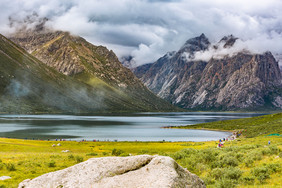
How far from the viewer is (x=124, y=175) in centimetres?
1157

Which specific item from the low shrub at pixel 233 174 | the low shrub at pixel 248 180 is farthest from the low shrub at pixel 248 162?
the low shrub at pixel 248 180

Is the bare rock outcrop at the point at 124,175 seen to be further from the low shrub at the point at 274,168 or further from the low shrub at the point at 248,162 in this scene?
the low shrub at the point at 248,162

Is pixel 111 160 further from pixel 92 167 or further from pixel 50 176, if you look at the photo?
pixel 50 176

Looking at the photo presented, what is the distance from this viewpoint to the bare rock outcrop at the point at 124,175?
10.7 meters

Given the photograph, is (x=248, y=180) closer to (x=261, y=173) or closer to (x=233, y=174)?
(x=261, y=173)

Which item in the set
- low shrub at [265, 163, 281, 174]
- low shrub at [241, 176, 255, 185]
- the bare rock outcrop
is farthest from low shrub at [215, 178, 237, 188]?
the bare rock outcrop

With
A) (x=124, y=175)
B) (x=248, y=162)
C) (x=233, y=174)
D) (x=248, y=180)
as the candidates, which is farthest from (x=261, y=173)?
(x=124, y=175)

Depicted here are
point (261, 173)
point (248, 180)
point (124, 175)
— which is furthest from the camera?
point (261, 173)

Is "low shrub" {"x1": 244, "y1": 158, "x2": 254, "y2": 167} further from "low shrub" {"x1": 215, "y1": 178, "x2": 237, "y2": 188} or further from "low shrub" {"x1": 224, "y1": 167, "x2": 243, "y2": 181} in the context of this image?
"low shrub" {"x1": 215, "y1": 178, "x2": 237, "y2": 188}

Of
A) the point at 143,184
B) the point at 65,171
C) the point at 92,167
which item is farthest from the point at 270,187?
the point at 65,171

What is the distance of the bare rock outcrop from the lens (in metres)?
10.7

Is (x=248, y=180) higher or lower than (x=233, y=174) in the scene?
lower

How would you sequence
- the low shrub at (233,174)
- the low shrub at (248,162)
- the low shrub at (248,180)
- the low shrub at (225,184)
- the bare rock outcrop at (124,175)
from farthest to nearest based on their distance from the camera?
the low shrub at (248,162)
the low shrub at (233,174)
the low shrub at (248,180)
the low shrub at (225,184)
the bare rock outcrop at (124,175)

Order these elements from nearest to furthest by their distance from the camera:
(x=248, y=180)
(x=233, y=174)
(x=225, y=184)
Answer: (x=225, y=184) → (x=248, y=180) → (x=233, y=174)
